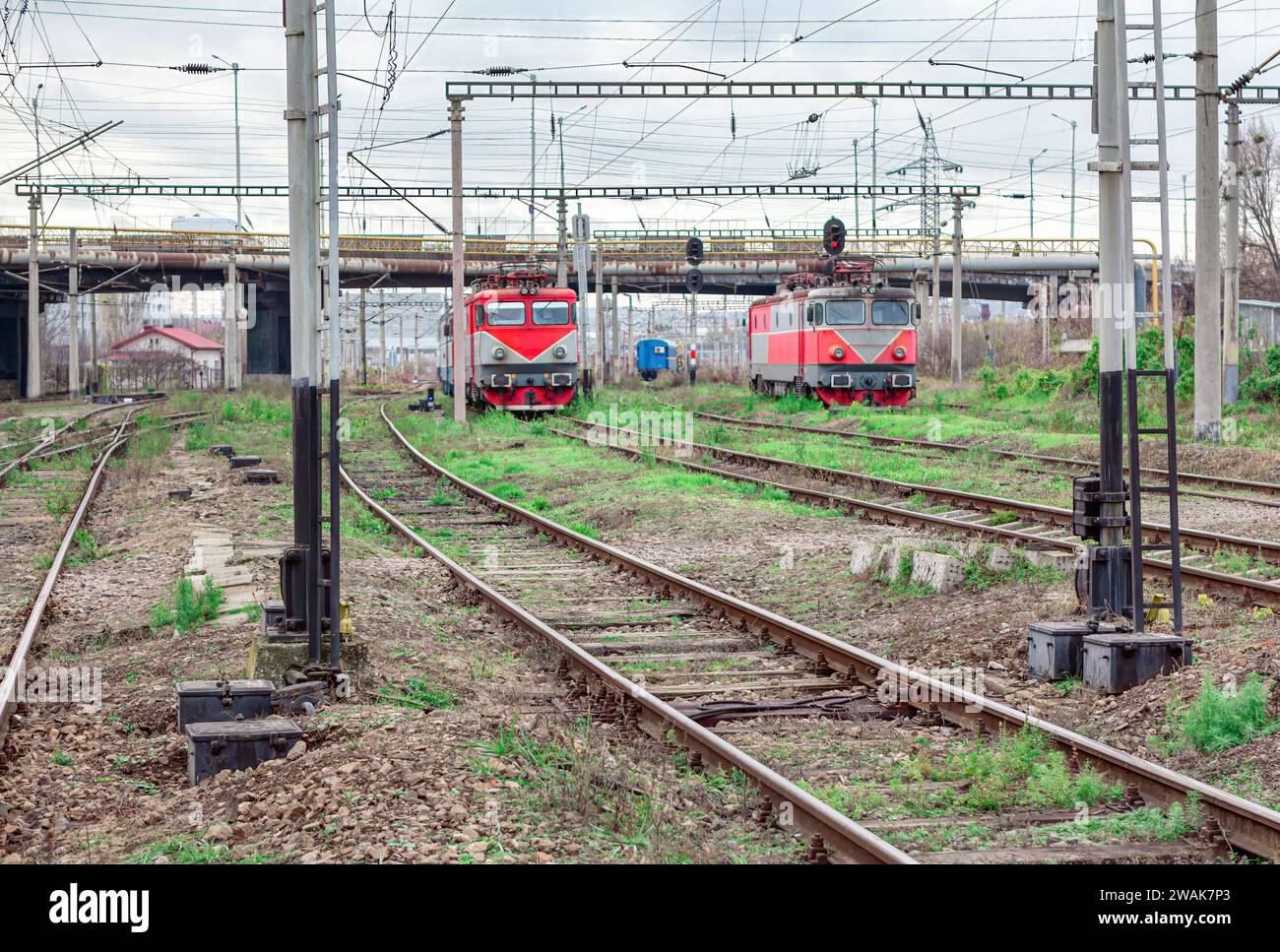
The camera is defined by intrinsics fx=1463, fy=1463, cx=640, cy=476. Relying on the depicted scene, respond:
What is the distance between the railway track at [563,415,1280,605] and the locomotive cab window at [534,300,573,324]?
12081 mm

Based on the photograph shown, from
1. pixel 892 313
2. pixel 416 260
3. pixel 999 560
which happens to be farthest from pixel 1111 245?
pixel 416 260

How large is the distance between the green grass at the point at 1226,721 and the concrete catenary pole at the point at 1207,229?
51.8ft

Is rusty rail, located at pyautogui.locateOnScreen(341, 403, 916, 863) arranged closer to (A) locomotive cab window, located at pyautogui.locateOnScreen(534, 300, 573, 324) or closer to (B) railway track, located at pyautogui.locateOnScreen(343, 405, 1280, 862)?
(B) railway track, located at pyautogui.locateOnScreen(343, 405, 1280, 862)

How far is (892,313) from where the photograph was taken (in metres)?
35.1

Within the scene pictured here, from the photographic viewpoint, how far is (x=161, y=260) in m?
66.4

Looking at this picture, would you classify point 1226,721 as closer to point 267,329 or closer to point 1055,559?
point 1055,559

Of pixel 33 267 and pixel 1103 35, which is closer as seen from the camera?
pixel 1103 35

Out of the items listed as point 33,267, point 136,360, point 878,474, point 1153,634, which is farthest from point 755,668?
point 136,360

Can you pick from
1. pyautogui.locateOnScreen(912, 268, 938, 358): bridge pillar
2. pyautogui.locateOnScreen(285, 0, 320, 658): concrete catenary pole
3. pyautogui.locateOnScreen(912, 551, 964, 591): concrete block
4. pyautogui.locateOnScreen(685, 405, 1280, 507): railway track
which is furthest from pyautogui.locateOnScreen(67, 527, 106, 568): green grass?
pyautogui.locateOnScreen(912, 268, 938, 358): bridge pillar

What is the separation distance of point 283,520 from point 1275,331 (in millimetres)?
24371

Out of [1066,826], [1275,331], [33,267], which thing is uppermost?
[33,267]

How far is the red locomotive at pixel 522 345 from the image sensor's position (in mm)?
36469

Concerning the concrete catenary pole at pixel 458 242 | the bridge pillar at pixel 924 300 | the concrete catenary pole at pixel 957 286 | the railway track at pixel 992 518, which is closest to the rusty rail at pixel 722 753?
the railway track at pixel 992 518

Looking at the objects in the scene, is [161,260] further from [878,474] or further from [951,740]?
[951,740]
